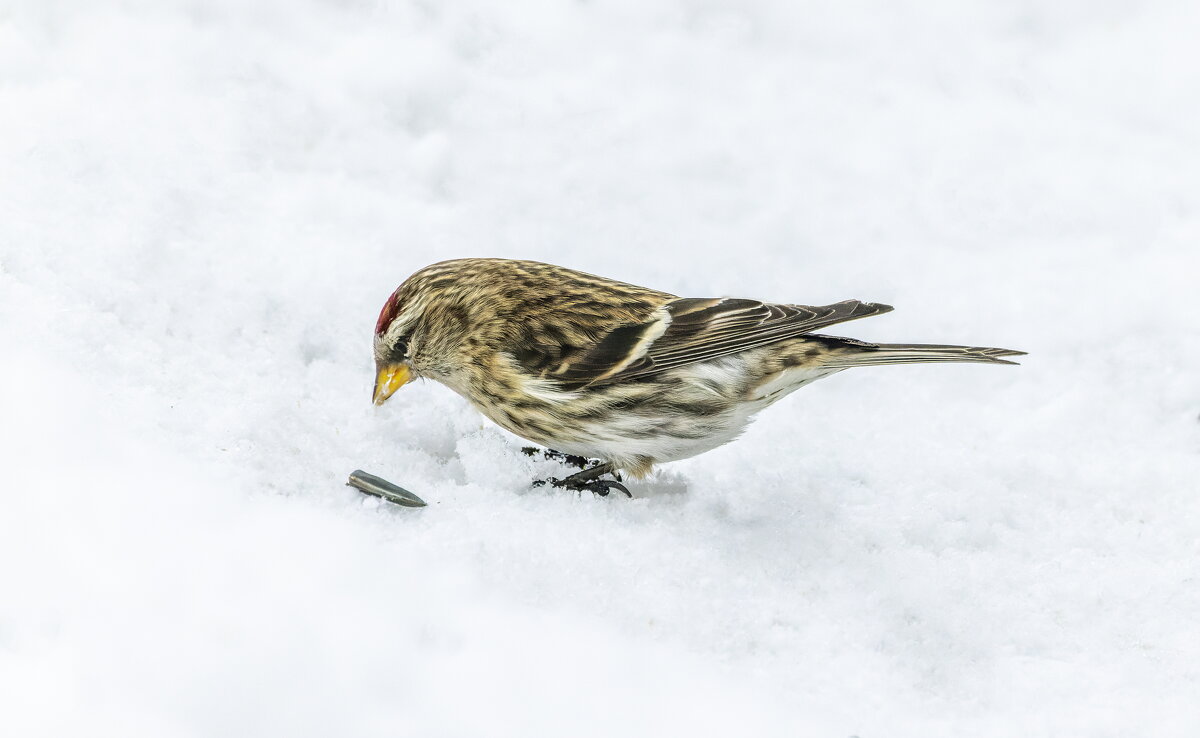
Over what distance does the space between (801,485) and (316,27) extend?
3.24 meters

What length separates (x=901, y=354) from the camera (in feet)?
11.6

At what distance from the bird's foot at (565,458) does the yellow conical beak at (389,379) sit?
448mm

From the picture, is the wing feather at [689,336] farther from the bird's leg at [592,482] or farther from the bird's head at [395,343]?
the bird's head at [395,343]

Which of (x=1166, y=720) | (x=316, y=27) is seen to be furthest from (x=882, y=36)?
(x=1166, y=720)

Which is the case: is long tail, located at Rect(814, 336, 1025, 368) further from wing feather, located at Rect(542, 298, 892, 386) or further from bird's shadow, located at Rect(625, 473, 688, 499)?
bird's shadow, located at Rect(625, 473, 688, 499)

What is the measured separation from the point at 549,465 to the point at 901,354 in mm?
1134

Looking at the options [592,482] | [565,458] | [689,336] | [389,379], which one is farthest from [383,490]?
[689,336]

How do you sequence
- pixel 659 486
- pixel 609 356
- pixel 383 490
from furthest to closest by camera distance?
1. pixel 659 486
2. pixel 609 356
3. pixel 383 490

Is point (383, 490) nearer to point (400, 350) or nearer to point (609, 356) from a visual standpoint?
point (400, 350)

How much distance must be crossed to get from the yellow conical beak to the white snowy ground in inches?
3.5

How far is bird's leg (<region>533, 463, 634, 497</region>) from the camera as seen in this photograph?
3498 mm

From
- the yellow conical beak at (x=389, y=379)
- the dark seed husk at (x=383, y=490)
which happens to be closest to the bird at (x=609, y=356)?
the yellow conical beak at (x=389, y=379)

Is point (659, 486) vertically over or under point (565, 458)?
under

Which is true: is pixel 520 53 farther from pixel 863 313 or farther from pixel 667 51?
pixel 863 313
